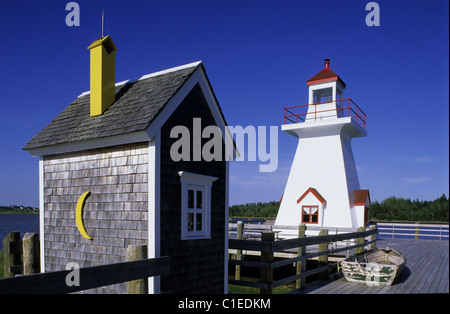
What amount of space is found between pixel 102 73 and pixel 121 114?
128cm

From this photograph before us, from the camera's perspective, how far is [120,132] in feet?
24.5

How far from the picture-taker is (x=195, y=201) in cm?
821

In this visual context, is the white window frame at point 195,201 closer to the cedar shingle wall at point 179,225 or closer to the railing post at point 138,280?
the cedar shingle wall at point 179,225

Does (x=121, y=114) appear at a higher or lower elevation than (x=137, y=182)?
higher

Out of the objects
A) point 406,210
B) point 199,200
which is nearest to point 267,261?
point 199,200

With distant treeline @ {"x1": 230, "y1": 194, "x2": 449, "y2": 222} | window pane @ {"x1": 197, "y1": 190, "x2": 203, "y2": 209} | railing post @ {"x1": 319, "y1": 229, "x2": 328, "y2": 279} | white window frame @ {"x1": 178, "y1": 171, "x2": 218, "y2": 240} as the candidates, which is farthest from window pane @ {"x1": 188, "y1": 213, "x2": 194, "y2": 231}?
distant treeline @ {"x1": 230, "y1": 194, "x2": 449, "y2": 222}

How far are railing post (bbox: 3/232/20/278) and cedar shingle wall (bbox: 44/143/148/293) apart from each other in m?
0.95

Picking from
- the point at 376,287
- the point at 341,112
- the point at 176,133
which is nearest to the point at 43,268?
the point at 176,133

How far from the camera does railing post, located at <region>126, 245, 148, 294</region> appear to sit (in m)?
5.60

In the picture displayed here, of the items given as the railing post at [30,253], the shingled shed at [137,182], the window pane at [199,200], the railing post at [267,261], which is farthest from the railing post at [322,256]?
the railing post at [30,253]

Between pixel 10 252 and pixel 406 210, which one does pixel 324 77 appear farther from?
pixel 406 210

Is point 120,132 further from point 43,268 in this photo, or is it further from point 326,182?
point 326,182

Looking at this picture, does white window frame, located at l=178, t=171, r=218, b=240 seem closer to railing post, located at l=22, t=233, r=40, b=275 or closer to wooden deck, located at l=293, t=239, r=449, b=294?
wooden deck, located at l=293, t=239, r=449, b=294

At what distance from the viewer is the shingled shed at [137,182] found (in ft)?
24.1
